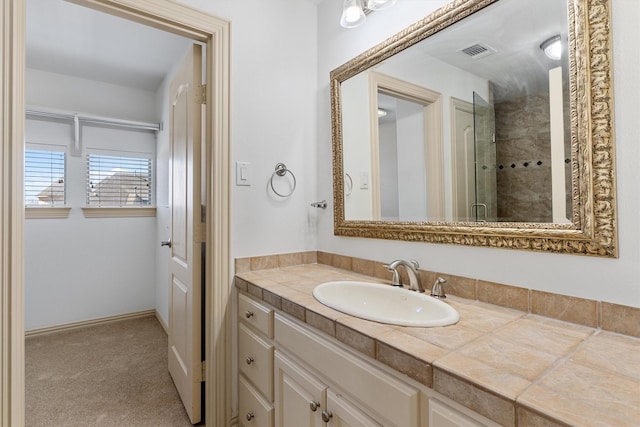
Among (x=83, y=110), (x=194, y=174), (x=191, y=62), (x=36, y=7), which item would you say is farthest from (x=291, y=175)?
(x=83, y=110)

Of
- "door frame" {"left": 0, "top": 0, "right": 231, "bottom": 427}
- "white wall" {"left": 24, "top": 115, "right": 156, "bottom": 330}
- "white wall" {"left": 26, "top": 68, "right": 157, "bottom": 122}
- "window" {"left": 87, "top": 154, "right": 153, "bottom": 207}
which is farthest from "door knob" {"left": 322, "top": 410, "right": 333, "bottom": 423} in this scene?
"white wall" {"left": 26, "top": 68, "right": 157, "bottom": 122}

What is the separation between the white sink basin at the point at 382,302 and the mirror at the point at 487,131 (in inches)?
10.2

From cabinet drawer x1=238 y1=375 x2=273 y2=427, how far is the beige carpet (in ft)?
1.43

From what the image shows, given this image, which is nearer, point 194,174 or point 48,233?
point 194,174

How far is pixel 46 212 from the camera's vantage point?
2.81 metres

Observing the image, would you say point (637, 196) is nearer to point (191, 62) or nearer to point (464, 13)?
point (464, 13)

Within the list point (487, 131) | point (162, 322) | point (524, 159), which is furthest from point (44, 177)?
point (524, 159)

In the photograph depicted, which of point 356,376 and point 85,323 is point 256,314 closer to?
point 356,376

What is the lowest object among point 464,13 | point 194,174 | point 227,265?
point 227,265

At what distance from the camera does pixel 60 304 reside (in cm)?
291

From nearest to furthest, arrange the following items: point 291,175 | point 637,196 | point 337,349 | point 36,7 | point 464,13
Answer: point 637,196 < point 337,349 < point 464,13 < point 291,175 < point 36,7

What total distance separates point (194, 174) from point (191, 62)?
0.63 m

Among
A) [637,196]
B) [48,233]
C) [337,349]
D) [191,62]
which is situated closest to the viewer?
[637,196]

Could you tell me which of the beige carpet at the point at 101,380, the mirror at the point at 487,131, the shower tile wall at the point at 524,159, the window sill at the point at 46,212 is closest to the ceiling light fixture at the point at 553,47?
the mirror at the point at 487,131
